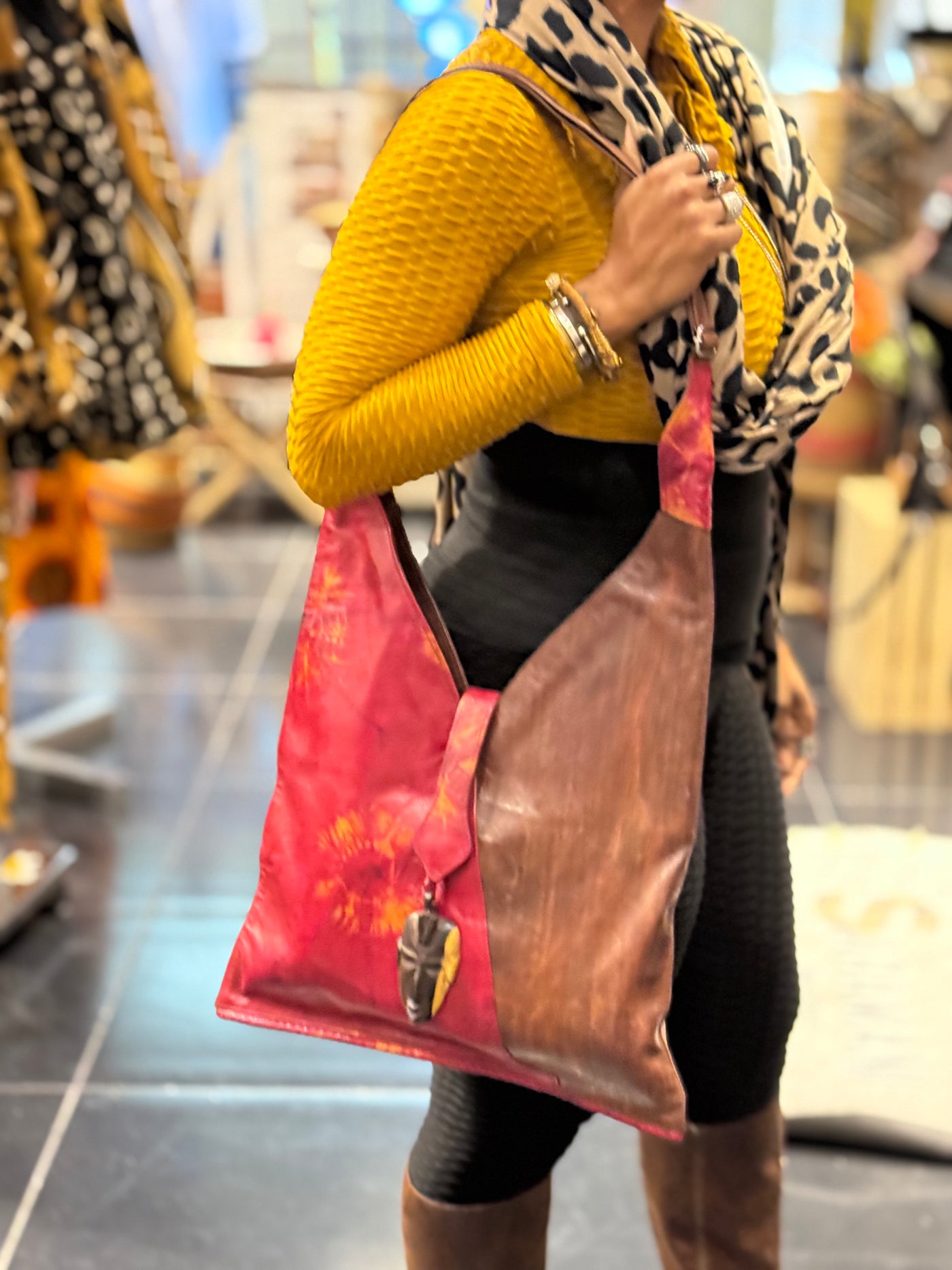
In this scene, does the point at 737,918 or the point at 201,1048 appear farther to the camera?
the point at 201,1048

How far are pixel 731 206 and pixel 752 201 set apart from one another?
16 cm

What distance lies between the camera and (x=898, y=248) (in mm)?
4512

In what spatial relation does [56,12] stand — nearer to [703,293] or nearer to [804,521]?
[703,293]

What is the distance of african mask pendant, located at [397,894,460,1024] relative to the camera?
39.9 inches

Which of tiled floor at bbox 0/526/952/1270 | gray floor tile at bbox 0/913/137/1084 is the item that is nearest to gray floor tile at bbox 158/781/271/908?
tiled floor at bbox 0/526/952/1270

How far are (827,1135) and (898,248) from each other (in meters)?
3.20

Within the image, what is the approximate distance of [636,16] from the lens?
102cm

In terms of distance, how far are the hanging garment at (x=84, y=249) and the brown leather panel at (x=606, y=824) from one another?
1.39 m

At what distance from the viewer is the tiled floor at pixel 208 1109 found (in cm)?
183

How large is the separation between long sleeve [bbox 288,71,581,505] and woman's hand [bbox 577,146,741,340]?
4cm

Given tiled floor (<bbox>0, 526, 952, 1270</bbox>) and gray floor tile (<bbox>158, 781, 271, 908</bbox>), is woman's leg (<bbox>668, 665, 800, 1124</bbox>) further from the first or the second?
gray floor tile (<bbox>158, 781, 271, 908</bbox>)

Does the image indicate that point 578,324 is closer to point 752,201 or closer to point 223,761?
point 752,201

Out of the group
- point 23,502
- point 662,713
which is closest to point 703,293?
point 662,713

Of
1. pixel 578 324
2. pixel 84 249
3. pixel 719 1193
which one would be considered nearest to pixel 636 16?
pixel 578 324
